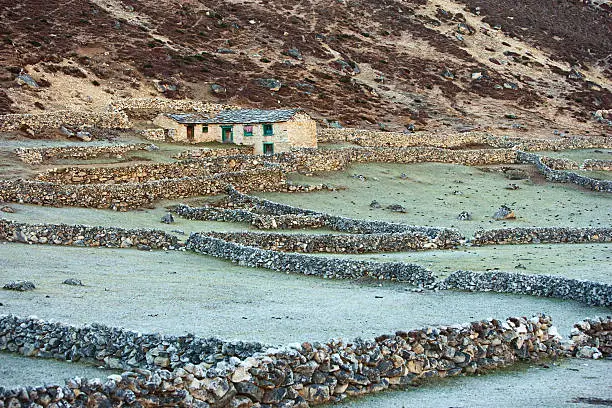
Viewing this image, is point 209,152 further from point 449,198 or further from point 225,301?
point 225,301

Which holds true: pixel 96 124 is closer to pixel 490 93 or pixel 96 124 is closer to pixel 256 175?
pixel 256 175

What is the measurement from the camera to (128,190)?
36.7 metres

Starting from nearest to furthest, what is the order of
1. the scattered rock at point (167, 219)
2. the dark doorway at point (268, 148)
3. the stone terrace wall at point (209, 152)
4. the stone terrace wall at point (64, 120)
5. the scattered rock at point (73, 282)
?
the scattered rock at point (73, 282), the scattered rock at point (167, 219), the stone terrace wall at point (209, 152), the stone terrace wall at point (64, 120), the dark doorway at point (268, 148)

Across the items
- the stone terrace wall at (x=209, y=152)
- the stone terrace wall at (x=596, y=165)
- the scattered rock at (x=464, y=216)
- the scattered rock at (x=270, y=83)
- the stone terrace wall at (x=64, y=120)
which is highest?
the scattered rock at (x=270, y=83)

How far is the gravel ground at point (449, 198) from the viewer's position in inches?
1480

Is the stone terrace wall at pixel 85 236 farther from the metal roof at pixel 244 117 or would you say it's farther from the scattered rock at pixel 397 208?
the metal roof at pixel 244 117

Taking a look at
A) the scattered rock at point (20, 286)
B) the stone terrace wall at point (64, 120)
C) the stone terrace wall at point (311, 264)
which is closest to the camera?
the scattered rock at point (20, 286)

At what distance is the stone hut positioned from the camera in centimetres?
5491

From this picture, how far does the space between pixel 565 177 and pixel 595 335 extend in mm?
37560

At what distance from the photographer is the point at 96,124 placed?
178ft

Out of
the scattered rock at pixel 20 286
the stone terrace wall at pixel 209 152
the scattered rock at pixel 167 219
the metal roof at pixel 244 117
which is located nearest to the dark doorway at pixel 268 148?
the stone terrace wall at pixel 209 152

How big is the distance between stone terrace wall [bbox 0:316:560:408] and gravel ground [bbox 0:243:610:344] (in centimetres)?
192

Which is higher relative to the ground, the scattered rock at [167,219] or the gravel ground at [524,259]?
the scattered rock at [167,219]

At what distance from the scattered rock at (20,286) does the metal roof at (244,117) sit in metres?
37.1
